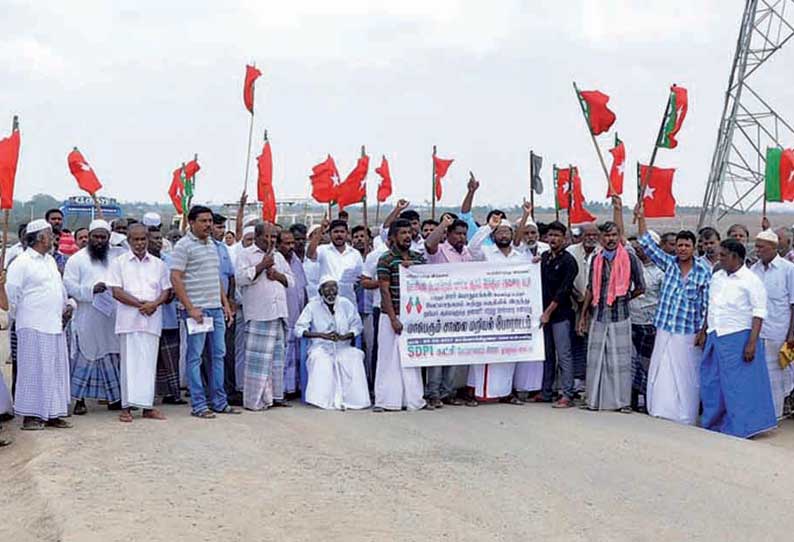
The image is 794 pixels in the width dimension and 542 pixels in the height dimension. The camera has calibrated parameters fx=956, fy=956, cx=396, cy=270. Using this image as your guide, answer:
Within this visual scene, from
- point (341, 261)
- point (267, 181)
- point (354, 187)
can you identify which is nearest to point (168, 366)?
point (341, 261)

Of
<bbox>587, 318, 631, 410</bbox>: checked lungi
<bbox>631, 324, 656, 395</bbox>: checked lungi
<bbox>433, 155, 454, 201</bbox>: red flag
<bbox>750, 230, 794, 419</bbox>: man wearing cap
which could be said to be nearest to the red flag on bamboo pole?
<bbox>587, 318, 631, 410</bbox>: checked lungi

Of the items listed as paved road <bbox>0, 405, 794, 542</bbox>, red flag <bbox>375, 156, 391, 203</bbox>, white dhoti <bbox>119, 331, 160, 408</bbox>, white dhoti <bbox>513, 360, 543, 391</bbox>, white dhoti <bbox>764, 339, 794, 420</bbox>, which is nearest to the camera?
paved road <bbox>0, 405, 794, 542</bbox>

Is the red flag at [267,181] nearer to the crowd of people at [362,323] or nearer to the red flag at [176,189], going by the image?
the crowd of people at [362,323]

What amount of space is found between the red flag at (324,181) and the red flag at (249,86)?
1.81 m

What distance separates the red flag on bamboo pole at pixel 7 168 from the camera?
326 inches

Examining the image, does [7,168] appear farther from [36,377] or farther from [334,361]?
[334,361]

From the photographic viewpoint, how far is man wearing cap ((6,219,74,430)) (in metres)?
8.02

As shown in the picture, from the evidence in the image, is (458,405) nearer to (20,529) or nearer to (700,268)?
(700,268)

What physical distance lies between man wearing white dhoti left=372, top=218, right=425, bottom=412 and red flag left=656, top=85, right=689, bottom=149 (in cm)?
288

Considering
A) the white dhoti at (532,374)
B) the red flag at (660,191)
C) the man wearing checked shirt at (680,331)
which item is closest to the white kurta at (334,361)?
the white dhoti at (532,374)

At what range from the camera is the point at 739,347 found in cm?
852

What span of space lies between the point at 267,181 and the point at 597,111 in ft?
12.4

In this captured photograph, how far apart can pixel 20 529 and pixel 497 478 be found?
3.05m

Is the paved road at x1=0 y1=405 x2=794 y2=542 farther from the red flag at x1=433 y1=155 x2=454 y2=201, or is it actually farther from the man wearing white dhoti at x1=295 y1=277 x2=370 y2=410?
the red flag at x1=433 y1=155 x2=454 y2=201
